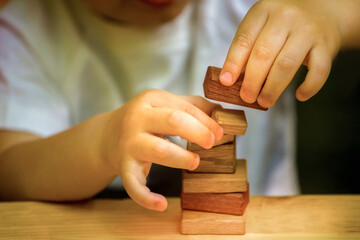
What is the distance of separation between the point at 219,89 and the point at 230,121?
0.04m

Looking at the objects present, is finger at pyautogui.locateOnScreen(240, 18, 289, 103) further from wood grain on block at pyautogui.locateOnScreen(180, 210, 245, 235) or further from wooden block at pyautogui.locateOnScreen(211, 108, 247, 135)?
wood grain on block at pyautogui.locateOnScreen(180, 210, 245, 235)

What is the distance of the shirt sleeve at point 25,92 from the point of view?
0.74 metres

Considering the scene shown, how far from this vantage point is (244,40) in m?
0.44

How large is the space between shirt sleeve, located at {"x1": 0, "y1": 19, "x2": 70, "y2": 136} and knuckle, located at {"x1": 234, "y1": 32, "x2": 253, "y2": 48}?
0.47 metres

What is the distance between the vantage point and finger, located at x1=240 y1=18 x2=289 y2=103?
44cm

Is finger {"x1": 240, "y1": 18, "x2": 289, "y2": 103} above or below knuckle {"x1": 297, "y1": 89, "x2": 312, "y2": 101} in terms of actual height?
above

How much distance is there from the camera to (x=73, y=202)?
22.4 inches

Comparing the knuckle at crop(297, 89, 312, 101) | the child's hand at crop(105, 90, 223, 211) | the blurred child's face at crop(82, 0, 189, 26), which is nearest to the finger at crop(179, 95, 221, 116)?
the child's hand at crop(105, 90, 223, 211)

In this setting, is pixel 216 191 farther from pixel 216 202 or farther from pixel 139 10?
pixel 139 10

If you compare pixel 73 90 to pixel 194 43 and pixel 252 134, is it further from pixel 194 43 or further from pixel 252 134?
pixel 252 134

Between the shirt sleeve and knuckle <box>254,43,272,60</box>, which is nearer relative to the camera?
knuckle <box>254,43,272,60</box>

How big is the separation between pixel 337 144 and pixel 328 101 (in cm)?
17

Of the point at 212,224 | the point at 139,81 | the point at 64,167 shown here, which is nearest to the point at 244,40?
the point at 212,224

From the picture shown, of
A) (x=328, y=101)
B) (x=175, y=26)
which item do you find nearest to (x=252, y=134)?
(x=328, y=101)
